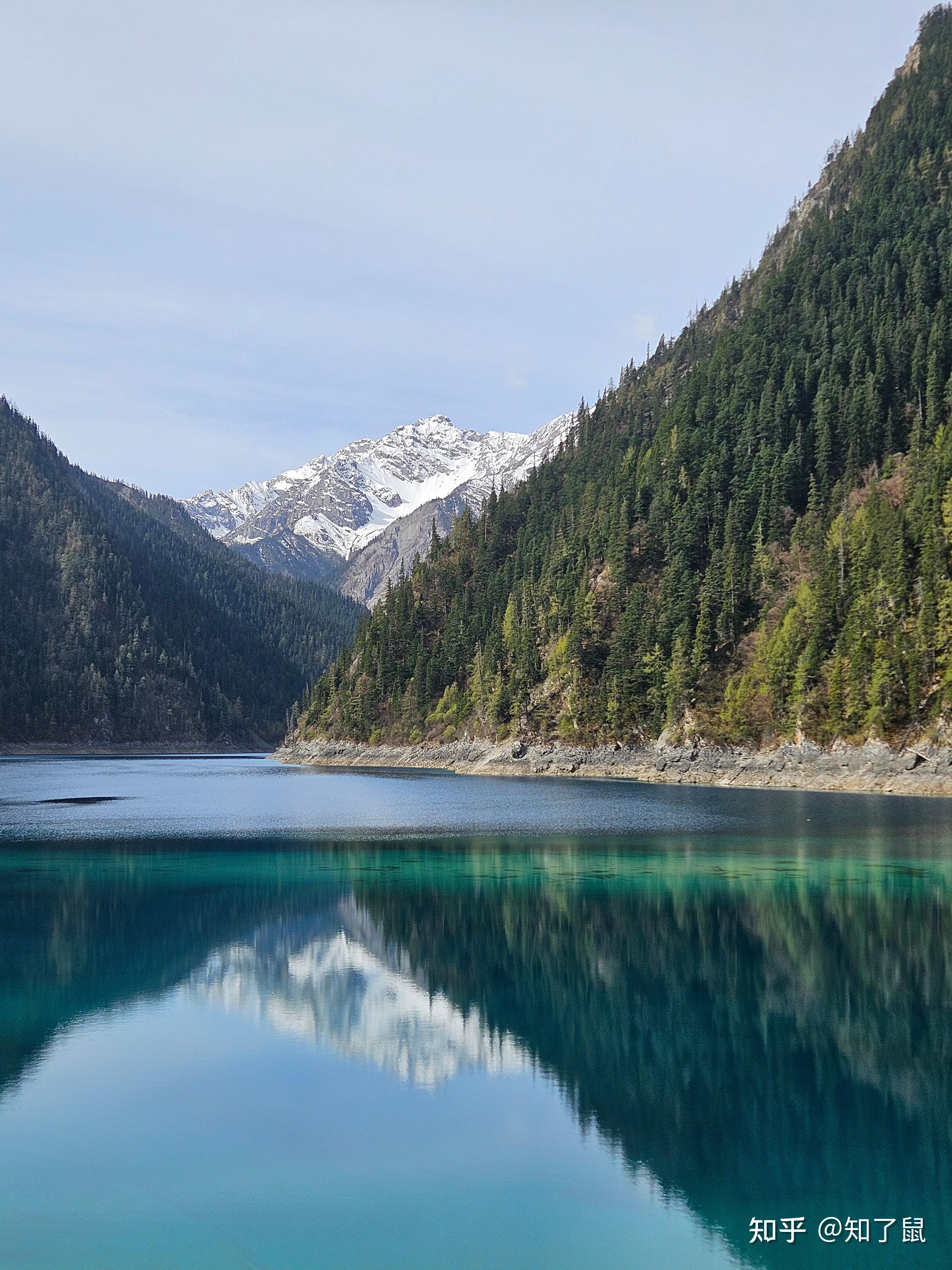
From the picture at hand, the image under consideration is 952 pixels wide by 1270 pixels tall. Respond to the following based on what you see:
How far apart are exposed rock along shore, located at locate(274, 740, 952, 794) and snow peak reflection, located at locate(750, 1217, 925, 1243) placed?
72539mm

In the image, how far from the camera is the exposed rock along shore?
279 ft

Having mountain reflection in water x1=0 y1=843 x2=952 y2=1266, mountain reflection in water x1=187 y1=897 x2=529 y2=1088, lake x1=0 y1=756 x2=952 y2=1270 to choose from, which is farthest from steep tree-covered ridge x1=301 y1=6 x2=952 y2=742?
mountain reflection in water x1=187 y1=897 x2=529 y2=1088

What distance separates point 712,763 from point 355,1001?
Answer: 286ft

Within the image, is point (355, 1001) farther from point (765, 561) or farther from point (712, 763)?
point (765, 561)

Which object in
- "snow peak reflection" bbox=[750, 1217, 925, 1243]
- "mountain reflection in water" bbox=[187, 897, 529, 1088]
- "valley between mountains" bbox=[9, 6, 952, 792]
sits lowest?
"mountain reflection in water" bbox=[187, 897, 529, 1088]

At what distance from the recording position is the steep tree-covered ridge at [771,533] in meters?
97.2

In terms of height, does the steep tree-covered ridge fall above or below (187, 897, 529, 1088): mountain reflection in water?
above

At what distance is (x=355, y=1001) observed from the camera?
90.5 feet

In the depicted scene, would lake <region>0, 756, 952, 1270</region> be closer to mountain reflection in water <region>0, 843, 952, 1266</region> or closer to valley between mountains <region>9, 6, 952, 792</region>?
mountain reflection in water <region>0, 843, 952, 1266</region>

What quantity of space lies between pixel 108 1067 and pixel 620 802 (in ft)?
223

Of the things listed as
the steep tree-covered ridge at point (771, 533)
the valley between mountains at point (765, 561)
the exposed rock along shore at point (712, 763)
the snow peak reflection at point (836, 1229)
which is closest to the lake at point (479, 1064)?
the snow peak reflection at point (836, 1229)

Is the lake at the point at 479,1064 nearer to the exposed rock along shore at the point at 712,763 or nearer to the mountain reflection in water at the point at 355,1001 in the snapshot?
the mountain reflection in water at the point at 355,1001

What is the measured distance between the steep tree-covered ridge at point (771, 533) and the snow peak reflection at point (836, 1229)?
242 ft

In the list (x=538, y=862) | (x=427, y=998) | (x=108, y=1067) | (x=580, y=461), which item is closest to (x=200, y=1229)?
(x=108, y=1067)
